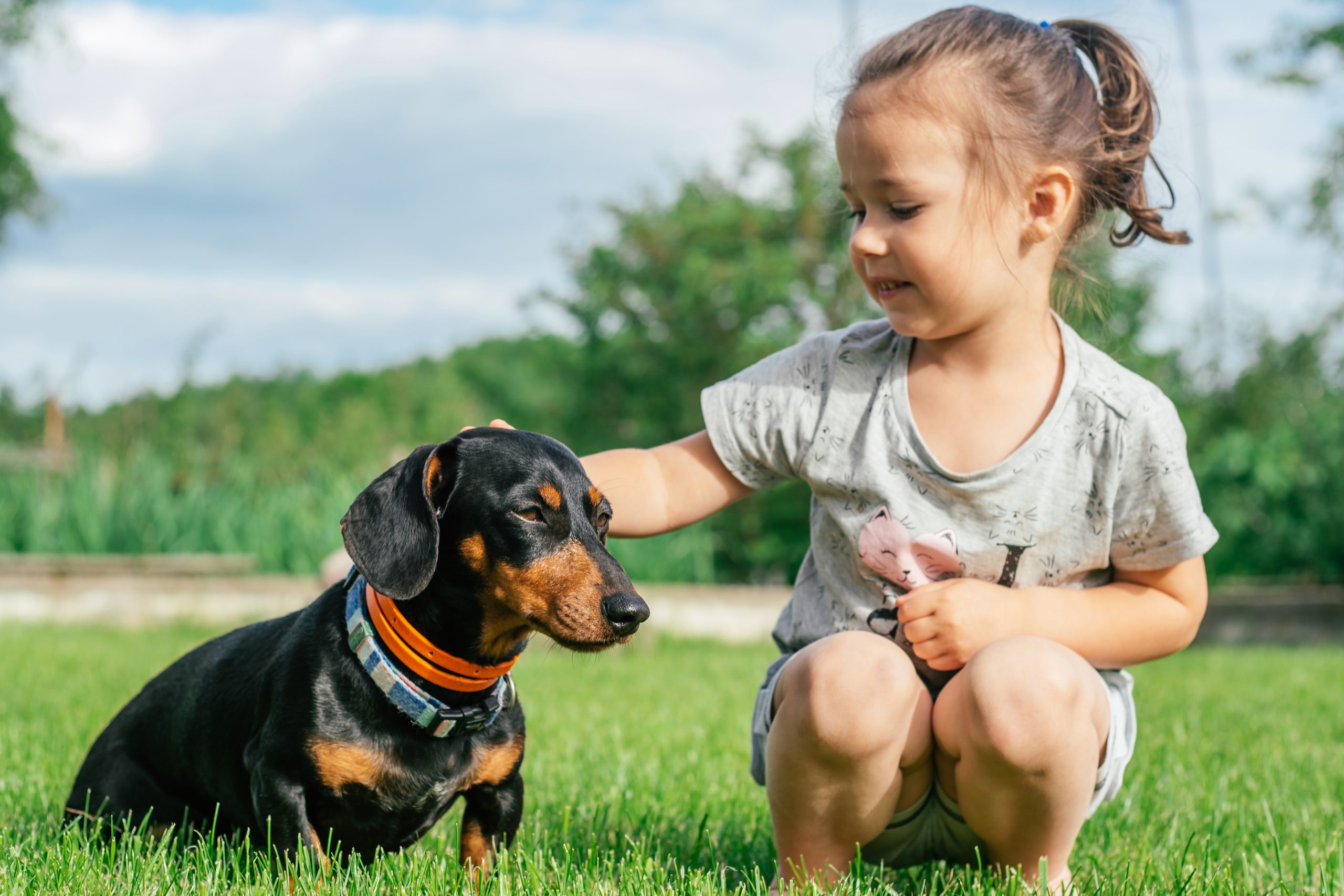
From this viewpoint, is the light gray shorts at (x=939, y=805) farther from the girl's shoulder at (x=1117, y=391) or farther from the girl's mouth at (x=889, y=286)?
the girl's mouth at (x=889, y=286)

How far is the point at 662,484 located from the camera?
2.36 m

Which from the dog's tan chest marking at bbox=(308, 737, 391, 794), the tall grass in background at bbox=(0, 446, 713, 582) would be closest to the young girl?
the dog's tan chest marking at bbox=(308, 737, 391, 794)

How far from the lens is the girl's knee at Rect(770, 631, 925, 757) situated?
6.47 feet

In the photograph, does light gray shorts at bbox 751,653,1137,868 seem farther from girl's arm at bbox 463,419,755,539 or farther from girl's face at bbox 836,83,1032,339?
girl's face at bbox 836,83,1032,339

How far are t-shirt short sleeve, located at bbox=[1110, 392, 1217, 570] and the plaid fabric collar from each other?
1.19m

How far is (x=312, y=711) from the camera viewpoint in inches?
77.4

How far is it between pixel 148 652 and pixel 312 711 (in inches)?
193

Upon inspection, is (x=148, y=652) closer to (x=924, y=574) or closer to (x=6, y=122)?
(x=924, y=574)

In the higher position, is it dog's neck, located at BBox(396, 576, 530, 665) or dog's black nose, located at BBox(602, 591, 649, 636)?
dog's black nose, located at BBox(602, 591, 649, 636)

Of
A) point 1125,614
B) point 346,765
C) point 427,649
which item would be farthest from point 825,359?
point 346,765

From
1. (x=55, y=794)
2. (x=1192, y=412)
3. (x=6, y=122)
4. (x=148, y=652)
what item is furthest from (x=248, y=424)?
(x=55, y=794)

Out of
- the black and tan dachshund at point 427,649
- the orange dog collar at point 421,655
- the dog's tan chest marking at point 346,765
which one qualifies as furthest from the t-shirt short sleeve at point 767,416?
the dog's tan chest marking at point 346,765

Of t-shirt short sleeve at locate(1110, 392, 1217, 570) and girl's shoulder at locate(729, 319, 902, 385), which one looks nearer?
t-shirt short sleeve at locate(1110, 392, 1217, 570)

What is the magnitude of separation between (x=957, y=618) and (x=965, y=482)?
10.2 inches
